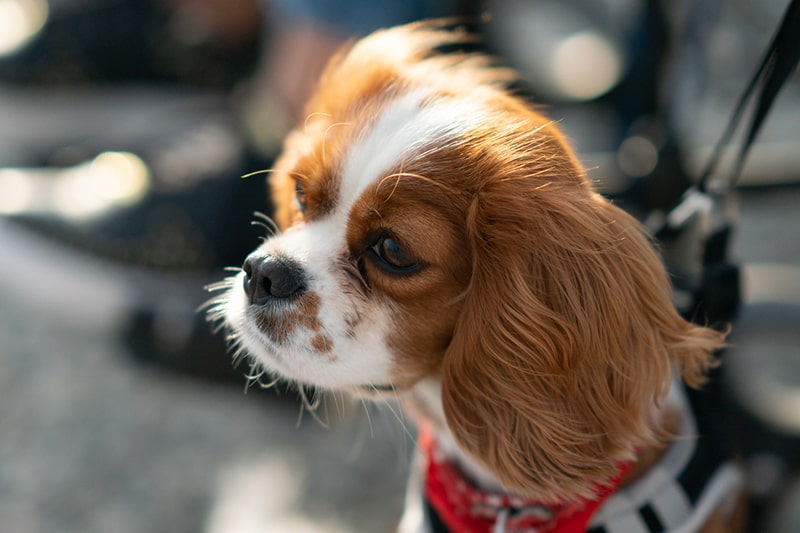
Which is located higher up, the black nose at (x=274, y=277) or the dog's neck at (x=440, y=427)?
the black nose at (x=274, y=277)

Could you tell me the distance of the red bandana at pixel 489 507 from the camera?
1.11 metres

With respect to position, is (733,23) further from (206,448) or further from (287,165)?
(206,448)

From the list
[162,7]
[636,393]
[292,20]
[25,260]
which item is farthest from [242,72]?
[636,393]

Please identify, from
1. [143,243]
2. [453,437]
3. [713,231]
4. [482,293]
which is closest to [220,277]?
[143,243]

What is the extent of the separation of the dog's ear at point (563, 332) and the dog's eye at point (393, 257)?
3.9 inches

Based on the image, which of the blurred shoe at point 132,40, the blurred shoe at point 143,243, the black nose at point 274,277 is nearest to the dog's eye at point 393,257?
the black nose at point 274,277

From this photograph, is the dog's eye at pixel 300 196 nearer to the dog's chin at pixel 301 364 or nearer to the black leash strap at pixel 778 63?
the dog's chin at pixel 301 364

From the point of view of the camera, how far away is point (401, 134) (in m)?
1.13

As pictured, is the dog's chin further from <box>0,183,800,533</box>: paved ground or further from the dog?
<box>0,183,800,533</box>: paved ground

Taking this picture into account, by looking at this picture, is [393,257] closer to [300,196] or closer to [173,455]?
[300,196]

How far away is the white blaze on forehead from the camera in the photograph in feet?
3.63

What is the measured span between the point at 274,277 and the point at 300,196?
0.72 feet

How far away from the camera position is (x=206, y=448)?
2277 mm

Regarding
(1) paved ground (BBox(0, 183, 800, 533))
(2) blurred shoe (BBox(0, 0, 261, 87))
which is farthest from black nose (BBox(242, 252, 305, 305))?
(2) blurred shoe (BBox(0, 0, 261, 87))
